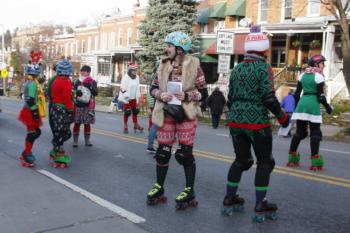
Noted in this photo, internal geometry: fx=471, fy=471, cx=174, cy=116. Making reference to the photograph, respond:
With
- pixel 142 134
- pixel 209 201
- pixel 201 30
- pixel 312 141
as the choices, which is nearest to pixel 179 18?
pixel 201 30

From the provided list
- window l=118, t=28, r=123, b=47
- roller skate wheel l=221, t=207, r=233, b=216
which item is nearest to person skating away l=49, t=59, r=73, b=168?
roller skate wheel l=221, t=207, r=233, b=216

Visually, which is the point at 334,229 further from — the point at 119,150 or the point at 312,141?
the point at 119,150

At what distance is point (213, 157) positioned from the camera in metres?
9.58

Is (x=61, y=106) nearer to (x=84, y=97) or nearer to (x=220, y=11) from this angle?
(x=84, y=97)

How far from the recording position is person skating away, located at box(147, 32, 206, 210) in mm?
5496

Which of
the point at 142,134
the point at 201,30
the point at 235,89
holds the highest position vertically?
the point at 201,30

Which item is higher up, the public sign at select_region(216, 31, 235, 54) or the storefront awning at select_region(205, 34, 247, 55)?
the storefront awning at select_region(205, 34, 247, 55)

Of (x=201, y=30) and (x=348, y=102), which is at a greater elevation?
(x=201, y=30)

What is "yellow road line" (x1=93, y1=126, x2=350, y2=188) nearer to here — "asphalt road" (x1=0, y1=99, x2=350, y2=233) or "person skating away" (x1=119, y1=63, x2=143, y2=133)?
"asphalt road" (x1=0, y1=99, x2=350, y2=233)

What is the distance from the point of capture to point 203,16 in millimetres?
35844

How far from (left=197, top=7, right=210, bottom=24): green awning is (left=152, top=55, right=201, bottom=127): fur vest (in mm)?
30804

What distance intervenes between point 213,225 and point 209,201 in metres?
1.01

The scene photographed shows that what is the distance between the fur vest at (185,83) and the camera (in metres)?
5.50

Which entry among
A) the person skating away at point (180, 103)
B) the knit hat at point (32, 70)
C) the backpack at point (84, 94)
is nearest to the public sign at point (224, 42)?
the backpack at point (84, 94)
